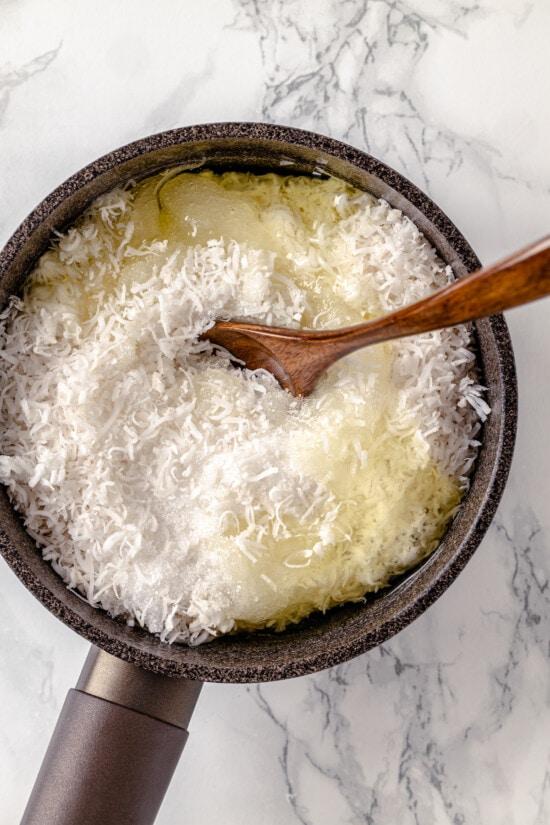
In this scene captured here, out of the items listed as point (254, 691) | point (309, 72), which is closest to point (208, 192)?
point (309, 72)

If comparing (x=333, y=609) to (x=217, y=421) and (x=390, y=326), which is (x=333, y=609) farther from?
(x=390, y=326)

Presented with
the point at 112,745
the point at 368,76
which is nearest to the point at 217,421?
the point at 112,745

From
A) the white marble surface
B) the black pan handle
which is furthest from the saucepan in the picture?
the white marble surface

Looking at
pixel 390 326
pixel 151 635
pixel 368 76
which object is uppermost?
pixel 368 76

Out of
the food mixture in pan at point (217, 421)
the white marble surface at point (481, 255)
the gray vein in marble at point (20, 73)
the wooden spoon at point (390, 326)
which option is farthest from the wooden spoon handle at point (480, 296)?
the gray vein in marble at point (20, 73)

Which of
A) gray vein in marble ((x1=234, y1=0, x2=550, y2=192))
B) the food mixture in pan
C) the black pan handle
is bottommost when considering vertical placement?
the black pan handle

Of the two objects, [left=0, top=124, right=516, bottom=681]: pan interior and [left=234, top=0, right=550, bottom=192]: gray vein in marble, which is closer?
[left=0, top=124, right=516, bottom=681]: pan interior

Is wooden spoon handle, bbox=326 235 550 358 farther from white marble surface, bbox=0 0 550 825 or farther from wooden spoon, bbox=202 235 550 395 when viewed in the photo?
white marble surface, bbox=0 0 550 825
